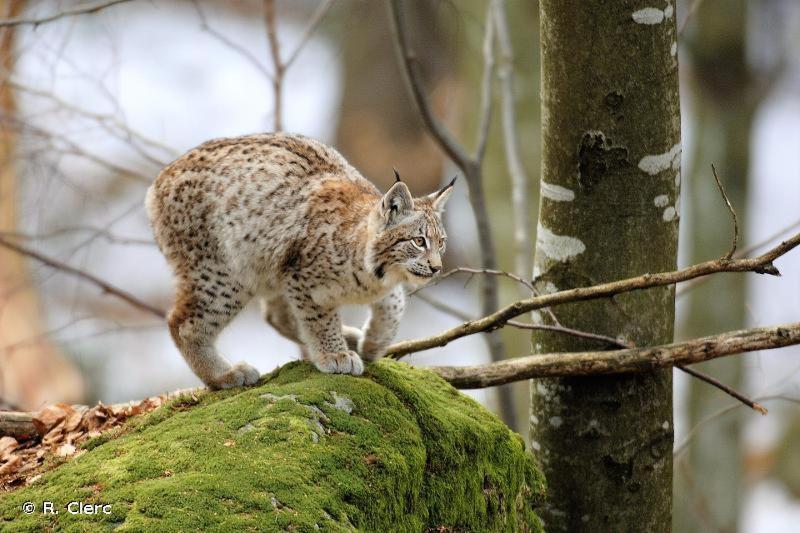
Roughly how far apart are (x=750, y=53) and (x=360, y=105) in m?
5.12

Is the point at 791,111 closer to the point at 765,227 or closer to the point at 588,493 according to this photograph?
the point at 765,227

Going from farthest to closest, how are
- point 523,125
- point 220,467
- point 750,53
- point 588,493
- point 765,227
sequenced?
1. point 765,227
2. point 750,53
3. point 523,125
4. point 588,493
5. point 220,467

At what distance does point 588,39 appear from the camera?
3.67 m

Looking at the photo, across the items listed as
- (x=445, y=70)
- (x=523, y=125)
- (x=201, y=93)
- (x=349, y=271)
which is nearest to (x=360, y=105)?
(x=445, y=70)

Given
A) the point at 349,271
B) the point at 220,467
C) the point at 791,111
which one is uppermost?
the point at 791,111

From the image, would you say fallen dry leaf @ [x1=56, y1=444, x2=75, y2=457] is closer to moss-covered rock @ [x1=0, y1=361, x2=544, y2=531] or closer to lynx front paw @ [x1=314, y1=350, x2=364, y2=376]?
moss-covered rock @ [x1=0, y1=361, x2=544, y2=531]

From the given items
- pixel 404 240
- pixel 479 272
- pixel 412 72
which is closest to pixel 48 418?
pixel 404 240

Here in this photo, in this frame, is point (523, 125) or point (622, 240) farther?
point (523, 125)

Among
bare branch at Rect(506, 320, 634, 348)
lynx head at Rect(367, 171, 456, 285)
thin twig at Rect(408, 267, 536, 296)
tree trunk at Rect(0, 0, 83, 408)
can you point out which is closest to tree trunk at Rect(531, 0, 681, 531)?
bare branch at Rect(506, 320, 634, 348)

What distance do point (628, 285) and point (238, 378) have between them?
1.74 m

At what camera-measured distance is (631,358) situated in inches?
145

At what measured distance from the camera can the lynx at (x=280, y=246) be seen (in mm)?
4176

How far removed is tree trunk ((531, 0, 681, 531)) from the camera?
3672mm

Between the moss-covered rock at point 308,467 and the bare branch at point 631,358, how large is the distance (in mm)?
160
